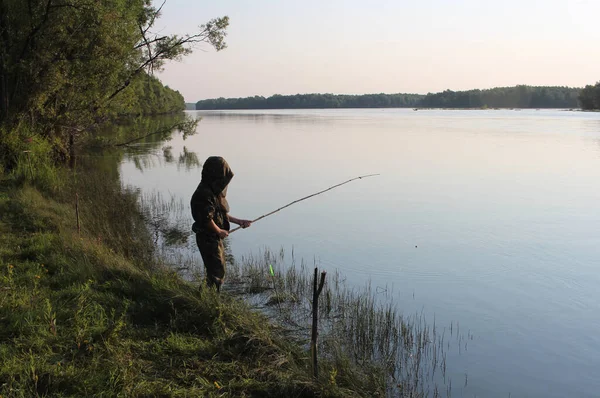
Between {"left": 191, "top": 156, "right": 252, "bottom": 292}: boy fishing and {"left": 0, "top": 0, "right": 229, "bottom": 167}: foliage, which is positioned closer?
{"left": 191, "top": 156, "right": 252, "bottom": 292}: boy fishing

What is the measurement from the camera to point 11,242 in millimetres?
6977

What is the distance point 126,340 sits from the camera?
4.36 m

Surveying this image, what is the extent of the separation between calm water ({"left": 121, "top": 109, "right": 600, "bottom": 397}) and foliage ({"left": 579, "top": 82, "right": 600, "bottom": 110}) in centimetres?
8991

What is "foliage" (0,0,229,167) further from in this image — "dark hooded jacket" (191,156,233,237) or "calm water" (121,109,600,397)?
"dark hooded jacket" (191,156,233,237)

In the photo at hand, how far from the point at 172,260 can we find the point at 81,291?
3721 mm

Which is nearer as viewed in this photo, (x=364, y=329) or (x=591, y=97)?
(x=364, y=329)

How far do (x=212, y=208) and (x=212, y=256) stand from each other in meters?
0.63

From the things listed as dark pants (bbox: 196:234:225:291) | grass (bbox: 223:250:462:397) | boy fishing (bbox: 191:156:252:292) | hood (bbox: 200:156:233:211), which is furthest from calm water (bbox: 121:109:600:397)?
hood (bbox: 200:156:233:211)

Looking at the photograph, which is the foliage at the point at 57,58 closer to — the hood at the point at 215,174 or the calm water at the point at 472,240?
the calm water at the point at 472,240

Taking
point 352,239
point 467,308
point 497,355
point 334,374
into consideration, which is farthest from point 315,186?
point 334,374

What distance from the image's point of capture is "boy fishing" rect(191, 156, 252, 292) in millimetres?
5578

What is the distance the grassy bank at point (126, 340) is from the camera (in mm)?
3756

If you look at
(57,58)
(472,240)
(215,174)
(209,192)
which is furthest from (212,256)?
(57,58)

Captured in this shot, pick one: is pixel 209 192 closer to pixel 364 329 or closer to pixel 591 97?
pixel 364 329
